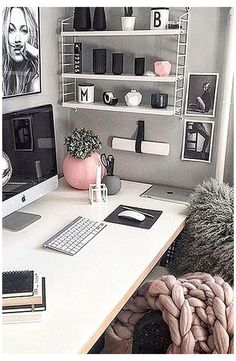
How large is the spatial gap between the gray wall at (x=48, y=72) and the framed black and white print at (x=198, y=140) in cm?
70

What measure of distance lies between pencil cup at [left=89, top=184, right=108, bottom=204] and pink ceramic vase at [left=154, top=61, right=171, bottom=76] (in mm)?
600

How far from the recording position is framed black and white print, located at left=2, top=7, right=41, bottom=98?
1.72 meters

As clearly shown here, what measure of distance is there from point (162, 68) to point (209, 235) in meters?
0.83

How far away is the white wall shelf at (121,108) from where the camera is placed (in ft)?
6.26

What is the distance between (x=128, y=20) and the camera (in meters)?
1.89

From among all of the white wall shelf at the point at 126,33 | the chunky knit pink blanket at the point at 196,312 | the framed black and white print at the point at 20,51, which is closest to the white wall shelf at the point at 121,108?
the framed black and white print at the point at 20,51

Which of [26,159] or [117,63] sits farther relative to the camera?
[117,63]

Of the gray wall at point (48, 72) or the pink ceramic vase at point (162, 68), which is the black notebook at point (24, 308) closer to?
the gray wall at point (48, 72)

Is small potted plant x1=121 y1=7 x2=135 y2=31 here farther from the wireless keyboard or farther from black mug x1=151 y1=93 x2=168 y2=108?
the wireless keyboard

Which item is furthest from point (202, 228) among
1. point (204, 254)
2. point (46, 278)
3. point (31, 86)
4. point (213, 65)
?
point (31, 86)

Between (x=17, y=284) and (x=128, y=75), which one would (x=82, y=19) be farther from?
(x=17, y=284)

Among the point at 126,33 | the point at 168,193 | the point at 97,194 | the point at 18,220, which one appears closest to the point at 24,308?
the point at 18,220

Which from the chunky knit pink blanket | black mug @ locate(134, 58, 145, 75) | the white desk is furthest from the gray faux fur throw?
black mug @ locate(134, 58, 145, 75)

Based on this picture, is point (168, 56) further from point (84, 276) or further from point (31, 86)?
point (84, 276)
